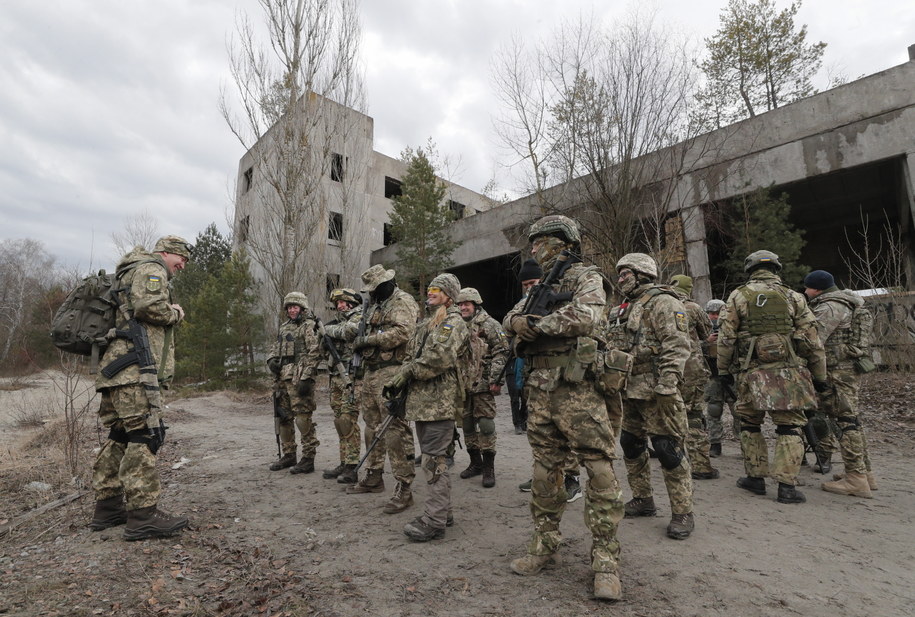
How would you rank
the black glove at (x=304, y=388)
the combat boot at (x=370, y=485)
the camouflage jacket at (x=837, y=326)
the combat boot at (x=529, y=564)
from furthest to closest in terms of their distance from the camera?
1. the black glove at (x=304, y=388)
2. the camouflage jacket at (x=837, y=326)
3. the combat boot at (x=370, y=485)
4. the combat boot at (x=529, y=564)

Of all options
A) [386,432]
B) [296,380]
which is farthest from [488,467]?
[296,380]

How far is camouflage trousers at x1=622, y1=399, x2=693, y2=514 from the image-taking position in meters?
3.39

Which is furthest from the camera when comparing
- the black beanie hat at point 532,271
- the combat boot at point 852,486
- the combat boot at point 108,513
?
the combat boot at point 852,486

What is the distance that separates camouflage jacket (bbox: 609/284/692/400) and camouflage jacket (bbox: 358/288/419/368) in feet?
6.37

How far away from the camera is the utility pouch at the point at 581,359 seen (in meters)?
2.65

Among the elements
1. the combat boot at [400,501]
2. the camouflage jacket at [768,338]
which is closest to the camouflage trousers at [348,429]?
the combat boot at [400,501]

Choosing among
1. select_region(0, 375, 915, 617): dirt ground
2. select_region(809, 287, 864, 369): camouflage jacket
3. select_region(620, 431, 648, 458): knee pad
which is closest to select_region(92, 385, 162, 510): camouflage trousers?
select_region(0, 375, 915, 617): dirt ground

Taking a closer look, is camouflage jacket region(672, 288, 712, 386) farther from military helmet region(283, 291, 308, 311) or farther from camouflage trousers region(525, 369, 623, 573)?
military helmet region(283, 291, 308, 311)

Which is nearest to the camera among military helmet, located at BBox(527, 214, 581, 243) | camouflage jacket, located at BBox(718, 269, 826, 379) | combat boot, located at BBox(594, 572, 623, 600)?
combat boot, located at BBox(594, 572, 623, 600)

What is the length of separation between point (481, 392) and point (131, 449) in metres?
3.27

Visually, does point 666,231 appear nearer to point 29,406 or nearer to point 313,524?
point 313,524

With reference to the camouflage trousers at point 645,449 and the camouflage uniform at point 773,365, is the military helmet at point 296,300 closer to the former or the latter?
the camouflage trousers at point 645,449

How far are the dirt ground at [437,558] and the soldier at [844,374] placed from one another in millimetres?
232

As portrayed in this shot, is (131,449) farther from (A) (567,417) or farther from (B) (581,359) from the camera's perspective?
(B) (581,359)
